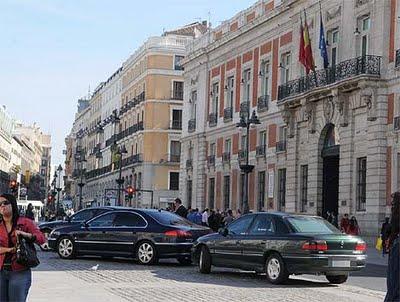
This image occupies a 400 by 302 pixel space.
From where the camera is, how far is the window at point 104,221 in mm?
23234

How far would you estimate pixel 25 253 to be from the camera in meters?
8.88

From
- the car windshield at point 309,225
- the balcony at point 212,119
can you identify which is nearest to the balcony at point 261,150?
the balcony at point 212,119

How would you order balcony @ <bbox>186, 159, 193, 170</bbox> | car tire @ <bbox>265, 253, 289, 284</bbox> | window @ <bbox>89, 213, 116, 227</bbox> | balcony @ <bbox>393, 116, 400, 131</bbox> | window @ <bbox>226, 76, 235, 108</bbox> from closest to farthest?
car tire @ <bbox>265, 253, 289, 284</bbox> → window @ <bbox>89, 213, 116, 227</bbox> → balcony @ <bbox>393, 116, 400, 131</bbox> → window @ <bbox>226, 76, 235, 108</bbox> → balcony @ <bbox>186, 159, 193, 170</bbox>

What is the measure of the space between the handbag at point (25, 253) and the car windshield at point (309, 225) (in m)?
9.81

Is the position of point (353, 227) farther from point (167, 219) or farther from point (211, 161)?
point (211, 161)

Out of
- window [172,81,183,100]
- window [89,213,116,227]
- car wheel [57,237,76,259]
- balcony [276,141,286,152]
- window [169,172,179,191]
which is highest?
window [172,81,183,100]

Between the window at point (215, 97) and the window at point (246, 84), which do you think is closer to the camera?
the window at point (246, 84)

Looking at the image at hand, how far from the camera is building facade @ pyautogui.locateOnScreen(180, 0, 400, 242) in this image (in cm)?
3825

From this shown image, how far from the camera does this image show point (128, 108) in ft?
308

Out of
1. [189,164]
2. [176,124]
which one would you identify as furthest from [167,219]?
[176,124]

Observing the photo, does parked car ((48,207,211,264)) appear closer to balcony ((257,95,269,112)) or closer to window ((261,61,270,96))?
balcony ((257,95,269,112))

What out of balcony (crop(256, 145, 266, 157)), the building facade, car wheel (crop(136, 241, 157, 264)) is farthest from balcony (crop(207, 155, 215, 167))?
car wheel (crop(136, 241, 157, 264))

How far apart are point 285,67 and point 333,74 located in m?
8.11

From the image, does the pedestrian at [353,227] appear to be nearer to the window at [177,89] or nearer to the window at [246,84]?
the window at [246,84]
